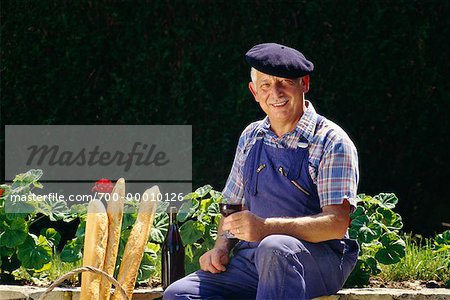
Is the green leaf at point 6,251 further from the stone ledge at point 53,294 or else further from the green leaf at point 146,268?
the green leaf at point 146,268

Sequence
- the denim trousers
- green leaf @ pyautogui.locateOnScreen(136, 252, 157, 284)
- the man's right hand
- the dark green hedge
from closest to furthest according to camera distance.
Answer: the denim trousers, the man's right hand, green leaf @ pyautogui.locateOnScreen(136, 252, 157, 284), the dark green hedge

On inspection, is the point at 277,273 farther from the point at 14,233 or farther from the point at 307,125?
the point at 14,233

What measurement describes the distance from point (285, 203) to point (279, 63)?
1.76 ft

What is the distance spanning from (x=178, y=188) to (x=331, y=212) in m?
2.45

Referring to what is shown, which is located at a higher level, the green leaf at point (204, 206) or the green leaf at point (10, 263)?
the green leaf at point (204, 206)

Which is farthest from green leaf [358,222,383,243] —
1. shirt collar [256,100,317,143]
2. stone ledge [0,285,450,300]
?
shirt collar [256,100,317,143]

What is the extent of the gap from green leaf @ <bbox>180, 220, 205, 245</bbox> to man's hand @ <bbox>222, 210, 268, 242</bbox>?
36.2 inches

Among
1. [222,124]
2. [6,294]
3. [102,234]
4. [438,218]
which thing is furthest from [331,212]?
[438,218]

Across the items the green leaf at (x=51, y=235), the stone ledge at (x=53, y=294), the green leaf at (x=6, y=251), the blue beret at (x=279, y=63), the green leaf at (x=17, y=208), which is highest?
the blue beret at (x=279, y=63)

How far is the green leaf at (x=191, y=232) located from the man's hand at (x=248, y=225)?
0.92 m

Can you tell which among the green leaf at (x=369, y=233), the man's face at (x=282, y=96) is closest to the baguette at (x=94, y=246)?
the man's face at (x=282, y=96)

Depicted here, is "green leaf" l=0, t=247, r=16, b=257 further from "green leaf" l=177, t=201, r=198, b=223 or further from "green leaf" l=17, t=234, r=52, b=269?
"green leaf" l=177, t=201, r=198, b=223

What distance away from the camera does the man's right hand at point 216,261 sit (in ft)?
12.6

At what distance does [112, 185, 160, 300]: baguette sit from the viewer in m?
4.24
